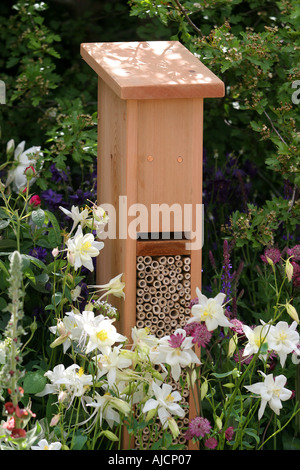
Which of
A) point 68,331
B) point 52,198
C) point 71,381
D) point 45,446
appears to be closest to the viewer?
point 45,446

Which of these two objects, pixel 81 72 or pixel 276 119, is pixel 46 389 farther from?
pixel 81 72

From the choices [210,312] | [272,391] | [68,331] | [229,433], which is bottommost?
[229,433]

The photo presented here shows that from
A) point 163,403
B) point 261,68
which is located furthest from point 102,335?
point 261,68

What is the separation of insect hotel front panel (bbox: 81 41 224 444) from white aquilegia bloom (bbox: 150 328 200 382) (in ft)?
0.94

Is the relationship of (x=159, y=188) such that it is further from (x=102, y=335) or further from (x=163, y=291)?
(x=102, y=335)

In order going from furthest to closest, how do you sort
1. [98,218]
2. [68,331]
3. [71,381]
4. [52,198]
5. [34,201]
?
[52,198]
[34,201]
[98,218]
[68,331]
[71,381]

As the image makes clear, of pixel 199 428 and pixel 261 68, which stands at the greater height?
pixel 261 68

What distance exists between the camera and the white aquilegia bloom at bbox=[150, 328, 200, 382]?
2.34m

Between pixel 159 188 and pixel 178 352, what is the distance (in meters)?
0.56

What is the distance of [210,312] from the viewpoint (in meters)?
2.33

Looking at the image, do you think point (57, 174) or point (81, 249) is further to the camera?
point (57, 174)

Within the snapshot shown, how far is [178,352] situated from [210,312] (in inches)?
5.8

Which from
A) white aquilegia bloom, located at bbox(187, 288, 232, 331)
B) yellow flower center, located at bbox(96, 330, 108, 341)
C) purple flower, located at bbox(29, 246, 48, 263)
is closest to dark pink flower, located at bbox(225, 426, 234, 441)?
white aquilegia bloom, located at bbox(187, 288, 232, 331)
